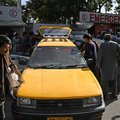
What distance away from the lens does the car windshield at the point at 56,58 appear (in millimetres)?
7578

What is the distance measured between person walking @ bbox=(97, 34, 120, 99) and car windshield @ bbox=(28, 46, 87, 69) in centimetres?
109

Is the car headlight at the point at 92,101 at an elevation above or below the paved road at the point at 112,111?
above

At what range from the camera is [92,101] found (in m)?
6.12

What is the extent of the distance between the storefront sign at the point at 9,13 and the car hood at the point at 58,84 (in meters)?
19.8

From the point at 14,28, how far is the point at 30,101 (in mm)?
25229

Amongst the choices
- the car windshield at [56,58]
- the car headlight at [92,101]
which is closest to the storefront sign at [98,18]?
the car windshield at [56,58]

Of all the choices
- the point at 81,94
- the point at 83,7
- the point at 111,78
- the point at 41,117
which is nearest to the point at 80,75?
the point at 81,94

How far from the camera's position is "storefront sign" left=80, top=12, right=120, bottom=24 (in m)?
31.8

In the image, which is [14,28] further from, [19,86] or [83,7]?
[19,86]

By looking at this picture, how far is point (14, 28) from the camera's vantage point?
101 ft

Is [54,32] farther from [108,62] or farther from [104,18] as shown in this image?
[104,18]

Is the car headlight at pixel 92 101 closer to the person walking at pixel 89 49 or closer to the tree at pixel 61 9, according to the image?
the person walking at pixel 89 49

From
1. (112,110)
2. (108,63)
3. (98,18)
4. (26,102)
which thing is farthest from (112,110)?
(98,18)

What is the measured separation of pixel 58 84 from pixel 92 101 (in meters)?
0.74
